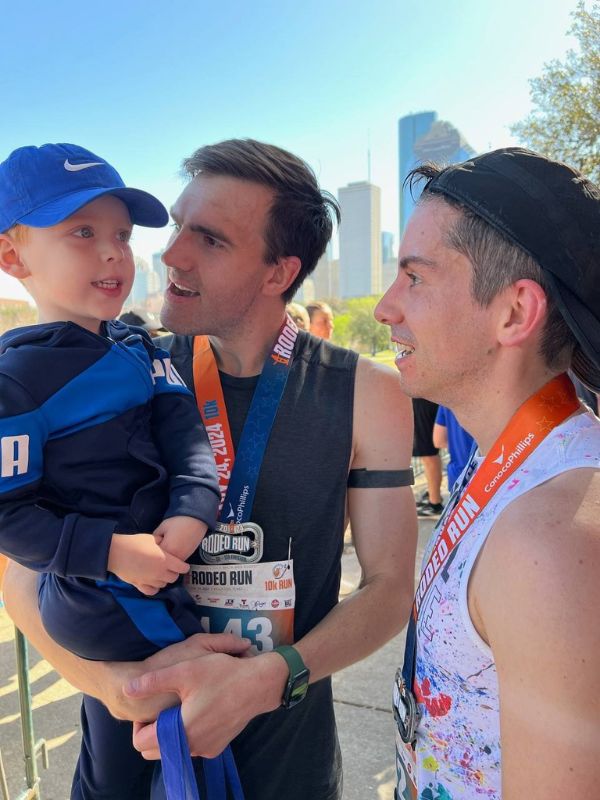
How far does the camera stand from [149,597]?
138cm

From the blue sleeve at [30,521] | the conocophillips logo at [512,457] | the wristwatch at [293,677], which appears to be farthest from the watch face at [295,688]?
the conocophillips logo at [512,457]

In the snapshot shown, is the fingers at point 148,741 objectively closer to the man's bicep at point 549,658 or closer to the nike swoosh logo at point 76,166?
the man's bicep at point 549,658

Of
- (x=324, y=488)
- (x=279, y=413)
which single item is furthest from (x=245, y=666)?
(x=279, y=413)

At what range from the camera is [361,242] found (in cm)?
10331

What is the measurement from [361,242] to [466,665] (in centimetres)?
10669

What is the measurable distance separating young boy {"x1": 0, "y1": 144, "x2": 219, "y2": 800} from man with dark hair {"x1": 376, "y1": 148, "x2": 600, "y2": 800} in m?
0.60

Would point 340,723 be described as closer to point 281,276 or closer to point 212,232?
point 281,276

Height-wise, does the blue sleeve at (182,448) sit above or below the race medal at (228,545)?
above

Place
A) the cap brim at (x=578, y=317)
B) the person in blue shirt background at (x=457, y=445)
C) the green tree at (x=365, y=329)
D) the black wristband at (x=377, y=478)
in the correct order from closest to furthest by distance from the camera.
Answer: the cap brim at (x=578, y=317), the black wristband at (x=377, y=478), the person in blue shirt background at (x=457, y=445), the green tree at (x=365, y=329)

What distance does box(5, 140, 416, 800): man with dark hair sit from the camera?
4.60ft

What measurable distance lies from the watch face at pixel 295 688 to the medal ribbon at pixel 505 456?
0.99 ft

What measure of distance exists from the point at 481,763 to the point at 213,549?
32.5 inches

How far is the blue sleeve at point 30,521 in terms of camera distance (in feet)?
4.11

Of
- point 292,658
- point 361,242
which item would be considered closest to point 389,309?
point 292,658
